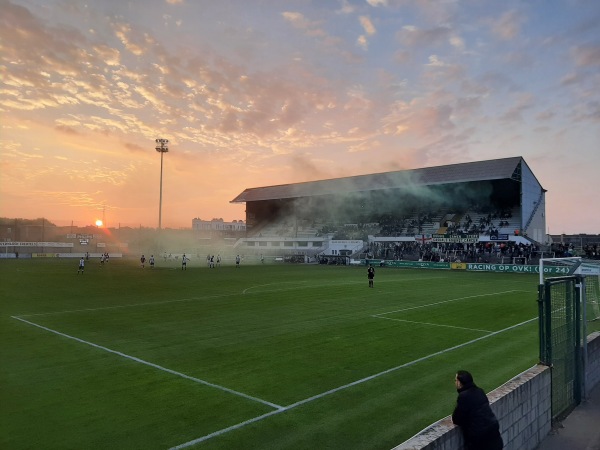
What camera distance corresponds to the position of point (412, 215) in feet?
246

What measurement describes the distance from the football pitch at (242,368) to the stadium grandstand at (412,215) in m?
39.5

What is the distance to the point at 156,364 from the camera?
10641 mm

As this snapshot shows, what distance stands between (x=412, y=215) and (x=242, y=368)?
224 ft

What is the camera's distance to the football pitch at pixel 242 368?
698 cm

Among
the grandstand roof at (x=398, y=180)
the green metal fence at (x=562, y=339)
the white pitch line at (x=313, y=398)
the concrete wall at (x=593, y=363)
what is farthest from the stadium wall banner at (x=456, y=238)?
the green metal fence at (x=562, y=339)

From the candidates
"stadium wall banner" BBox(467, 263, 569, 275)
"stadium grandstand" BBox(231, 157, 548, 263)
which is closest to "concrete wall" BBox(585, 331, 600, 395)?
"stadium wall banner" BBox(467, 263, 569, 275)

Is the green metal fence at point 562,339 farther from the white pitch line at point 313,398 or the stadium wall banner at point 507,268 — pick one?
the stadium wall banner at point 507,268

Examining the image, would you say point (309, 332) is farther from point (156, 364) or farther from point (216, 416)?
point (216, 416)

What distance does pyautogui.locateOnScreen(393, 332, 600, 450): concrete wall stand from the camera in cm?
466

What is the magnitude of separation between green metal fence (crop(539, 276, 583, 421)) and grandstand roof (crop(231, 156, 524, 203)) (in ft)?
162

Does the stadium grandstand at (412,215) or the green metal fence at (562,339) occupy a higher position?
the stadium grandstand at (412,215)

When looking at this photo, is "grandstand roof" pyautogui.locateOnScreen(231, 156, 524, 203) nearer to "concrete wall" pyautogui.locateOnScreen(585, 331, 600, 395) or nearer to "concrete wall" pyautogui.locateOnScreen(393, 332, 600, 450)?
"concrete wall" pyautogui.locateOnScreen(585, 331, 600, 395)

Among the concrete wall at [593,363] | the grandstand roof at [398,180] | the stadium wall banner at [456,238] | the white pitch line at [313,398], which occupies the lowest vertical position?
the white pitch line at [313,398]

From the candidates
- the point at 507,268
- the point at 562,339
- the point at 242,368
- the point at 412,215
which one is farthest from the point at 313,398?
the point at 412,215
